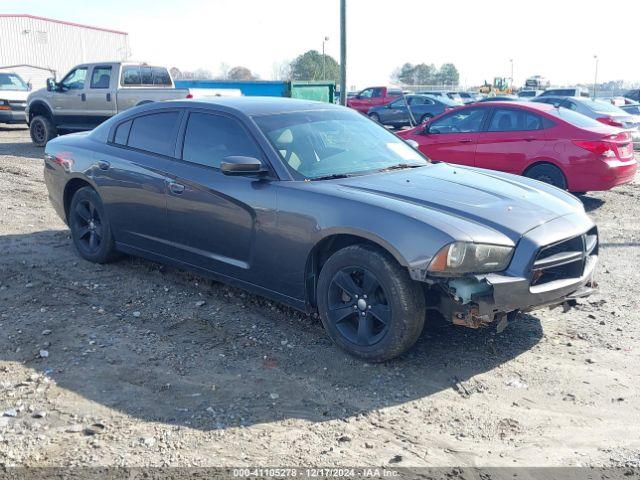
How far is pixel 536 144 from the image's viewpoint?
954 cm

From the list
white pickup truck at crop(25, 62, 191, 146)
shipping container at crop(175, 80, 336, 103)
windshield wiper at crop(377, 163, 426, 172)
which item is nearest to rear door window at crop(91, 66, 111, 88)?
white pickup truck at crop(25, 62, 191, 146)

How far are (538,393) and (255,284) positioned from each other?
206 cm

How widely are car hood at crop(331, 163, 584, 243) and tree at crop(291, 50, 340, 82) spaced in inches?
1843

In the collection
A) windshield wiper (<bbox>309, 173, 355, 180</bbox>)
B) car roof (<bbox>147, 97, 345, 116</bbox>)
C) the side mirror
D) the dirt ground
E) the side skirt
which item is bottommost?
the dirt ground

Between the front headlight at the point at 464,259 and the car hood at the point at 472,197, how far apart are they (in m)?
0.08

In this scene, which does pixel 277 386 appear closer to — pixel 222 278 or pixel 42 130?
pixel 222 278

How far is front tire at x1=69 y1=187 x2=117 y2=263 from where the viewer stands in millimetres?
6227

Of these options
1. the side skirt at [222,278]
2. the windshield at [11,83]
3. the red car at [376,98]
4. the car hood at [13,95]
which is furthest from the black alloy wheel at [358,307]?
the red car at [376,98]

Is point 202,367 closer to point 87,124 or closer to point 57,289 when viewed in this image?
point 57,289

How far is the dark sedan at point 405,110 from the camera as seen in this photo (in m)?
25.8

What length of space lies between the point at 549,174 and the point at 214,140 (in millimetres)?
5798

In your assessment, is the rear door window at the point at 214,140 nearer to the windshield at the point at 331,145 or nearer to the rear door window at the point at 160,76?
the windshield at the point at 331,145

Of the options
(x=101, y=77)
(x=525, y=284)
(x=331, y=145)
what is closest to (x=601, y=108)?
(x=101, y=77)

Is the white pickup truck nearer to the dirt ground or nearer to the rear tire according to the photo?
the rear tire
